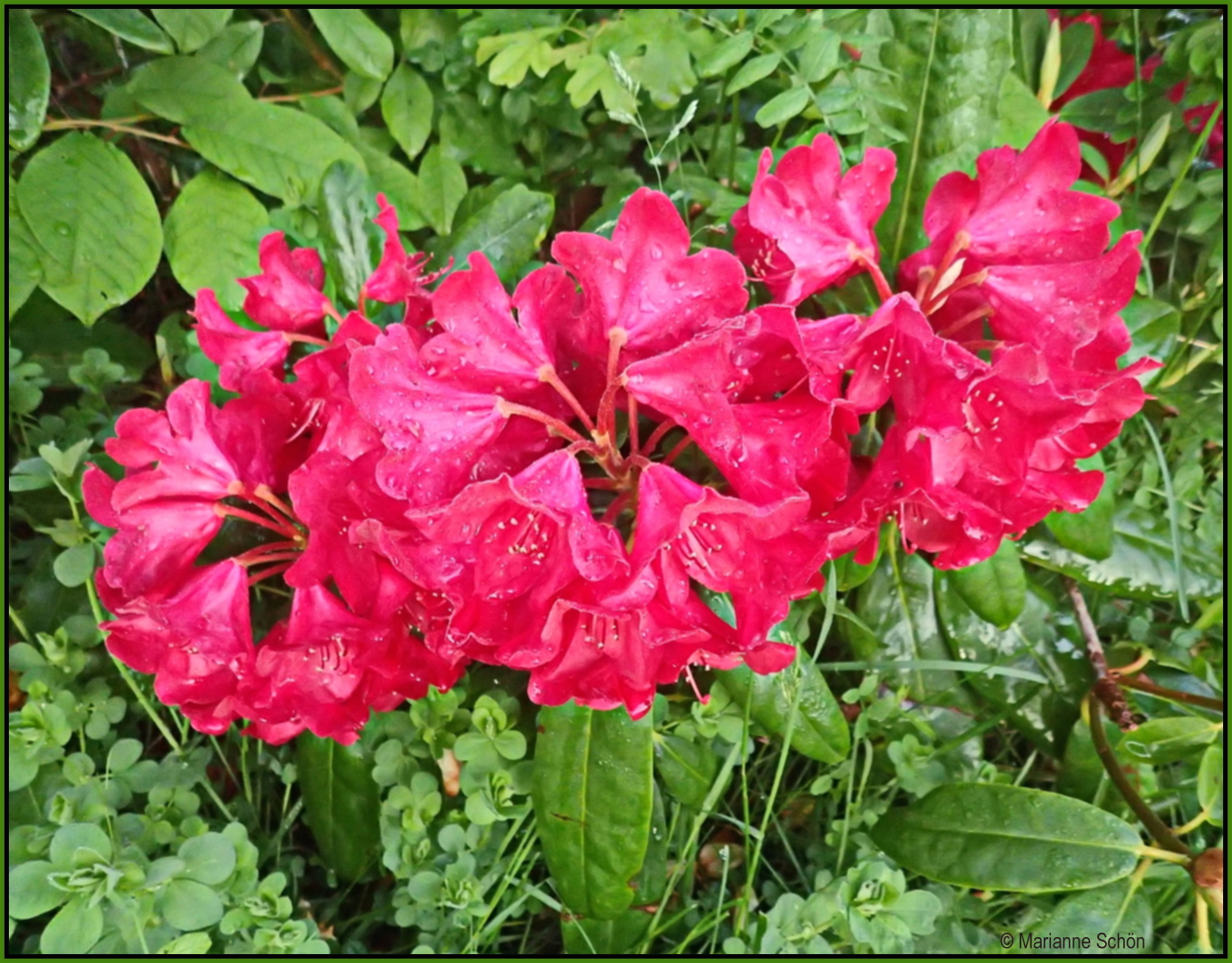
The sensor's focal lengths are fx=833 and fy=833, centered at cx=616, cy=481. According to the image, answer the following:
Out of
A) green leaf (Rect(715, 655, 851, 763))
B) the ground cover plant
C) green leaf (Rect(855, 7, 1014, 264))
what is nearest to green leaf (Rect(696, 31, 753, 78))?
the ground cover plant

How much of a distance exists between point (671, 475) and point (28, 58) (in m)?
0.88

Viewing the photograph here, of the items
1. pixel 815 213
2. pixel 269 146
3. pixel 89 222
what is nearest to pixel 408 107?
pixel 269 146

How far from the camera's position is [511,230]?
0.96 metres

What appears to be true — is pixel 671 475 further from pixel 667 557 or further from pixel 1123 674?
pixel 1123 674

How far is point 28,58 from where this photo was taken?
3.01 ft

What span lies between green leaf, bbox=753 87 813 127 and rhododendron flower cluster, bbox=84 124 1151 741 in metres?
0.16

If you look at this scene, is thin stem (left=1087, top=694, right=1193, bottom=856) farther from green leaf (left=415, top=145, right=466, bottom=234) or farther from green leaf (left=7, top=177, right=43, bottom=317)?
green leaf (left=7, top=177, right=43, bottom=317)

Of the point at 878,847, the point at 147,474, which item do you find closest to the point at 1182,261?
the point at 878,847

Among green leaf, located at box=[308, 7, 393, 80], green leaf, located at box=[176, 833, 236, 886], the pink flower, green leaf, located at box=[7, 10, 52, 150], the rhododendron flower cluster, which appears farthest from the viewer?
green leaf, located at box=[308, 7, 393, 80]

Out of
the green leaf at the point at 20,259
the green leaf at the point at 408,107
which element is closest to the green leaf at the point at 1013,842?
the green leaf at the point at 408,107

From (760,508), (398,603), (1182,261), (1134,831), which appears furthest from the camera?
(1182,261)

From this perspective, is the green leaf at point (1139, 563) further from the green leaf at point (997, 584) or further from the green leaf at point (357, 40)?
the green leaf at point (357, 40)

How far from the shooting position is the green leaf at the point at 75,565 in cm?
91

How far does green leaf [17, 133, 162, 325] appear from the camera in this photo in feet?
3.05
